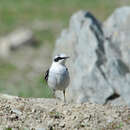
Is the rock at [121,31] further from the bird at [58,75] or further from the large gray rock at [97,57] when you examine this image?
the bird at [58,75]

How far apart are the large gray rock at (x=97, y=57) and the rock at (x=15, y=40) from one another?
1358 cm

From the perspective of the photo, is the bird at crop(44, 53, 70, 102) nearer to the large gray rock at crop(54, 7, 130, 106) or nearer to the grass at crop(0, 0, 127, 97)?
the large gray rock at crop(54, 7, 130, 106)

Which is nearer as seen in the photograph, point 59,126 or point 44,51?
point 59,126

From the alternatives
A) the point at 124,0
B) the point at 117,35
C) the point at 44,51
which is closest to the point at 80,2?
the point at 124,0

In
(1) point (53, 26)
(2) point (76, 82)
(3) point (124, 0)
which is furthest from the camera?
(3) point (124, 0)

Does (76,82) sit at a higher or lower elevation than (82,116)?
A: higher

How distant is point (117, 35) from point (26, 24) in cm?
2028

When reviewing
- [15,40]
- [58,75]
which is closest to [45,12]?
[15,40]

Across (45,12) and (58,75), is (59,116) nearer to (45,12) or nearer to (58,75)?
(58,75)

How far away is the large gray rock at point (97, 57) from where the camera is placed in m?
20.1

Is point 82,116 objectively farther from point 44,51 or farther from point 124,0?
point 124,0

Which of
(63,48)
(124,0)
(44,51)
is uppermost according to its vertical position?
(124,0)

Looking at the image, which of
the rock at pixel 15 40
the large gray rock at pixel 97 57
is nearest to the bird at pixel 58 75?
the large gray rock at pixel 97 57

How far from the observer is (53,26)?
40438mm
